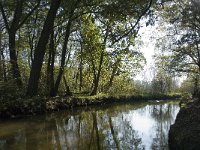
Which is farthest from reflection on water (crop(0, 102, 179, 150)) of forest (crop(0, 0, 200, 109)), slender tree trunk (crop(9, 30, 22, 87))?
slender tree trunk (crop(9, 30, 22, 87))

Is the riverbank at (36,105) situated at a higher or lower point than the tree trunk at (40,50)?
lower

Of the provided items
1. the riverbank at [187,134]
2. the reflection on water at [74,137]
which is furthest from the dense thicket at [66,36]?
the riverbank at [187,134]

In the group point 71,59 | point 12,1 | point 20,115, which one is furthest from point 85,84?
point 20,115

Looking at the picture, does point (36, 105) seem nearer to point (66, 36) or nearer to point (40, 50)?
point (40, 50)

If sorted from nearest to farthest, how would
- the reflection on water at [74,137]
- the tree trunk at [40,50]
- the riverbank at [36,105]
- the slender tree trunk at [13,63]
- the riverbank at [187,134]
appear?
1. the riverbank at [187,134]
2. the reflection on water at [74,137]
3. the riverbank at [36,105]
4. the tree trunk at [40,50]
5. the slender tree trunk at [13,63]

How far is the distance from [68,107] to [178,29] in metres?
16.8

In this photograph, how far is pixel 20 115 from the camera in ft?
54.7

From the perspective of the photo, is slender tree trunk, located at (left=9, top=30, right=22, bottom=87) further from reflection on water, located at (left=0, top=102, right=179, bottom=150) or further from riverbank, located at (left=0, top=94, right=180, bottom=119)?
reflection on water, located at (left=0, top=102, right=179, bottom=150)

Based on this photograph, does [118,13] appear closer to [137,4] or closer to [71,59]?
[137,4]

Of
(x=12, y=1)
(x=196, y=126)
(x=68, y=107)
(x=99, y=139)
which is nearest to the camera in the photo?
(x=196, y=126)

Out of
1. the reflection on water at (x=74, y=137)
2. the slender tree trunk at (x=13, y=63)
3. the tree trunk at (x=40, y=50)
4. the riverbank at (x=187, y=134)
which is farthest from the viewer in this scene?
the slender tree trunk at (x=13, y=63)

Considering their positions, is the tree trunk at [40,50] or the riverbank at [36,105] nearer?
the riverbank at [36,105]

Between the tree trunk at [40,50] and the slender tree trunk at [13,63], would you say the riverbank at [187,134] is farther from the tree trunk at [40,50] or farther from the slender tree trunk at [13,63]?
the slender tree trunk at [13,63]

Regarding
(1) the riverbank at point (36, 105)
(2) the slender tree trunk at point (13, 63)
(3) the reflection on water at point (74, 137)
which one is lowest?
(3) the reflection on water at point (74, 137)
